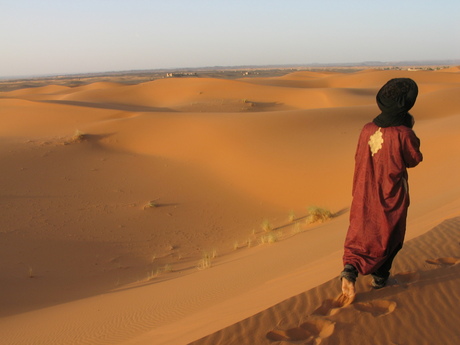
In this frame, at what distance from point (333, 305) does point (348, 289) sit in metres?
0.18

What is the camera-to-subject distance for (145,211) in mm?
10203

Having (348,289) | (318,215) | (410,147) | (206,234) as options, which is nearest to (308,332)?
(348,289)

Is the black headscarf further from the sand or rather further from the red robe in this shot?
the sand

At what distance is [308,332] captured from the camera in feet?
10.3

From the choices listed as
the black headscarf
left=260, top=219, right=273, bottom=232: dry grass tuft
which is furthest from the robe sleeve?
left=260, top=219, right=273, bottom=232: dry grass tuft

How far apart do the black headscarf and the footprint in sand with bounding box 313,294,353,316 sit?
1440 millimetres

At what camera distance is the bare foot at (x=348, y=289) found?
3.44 m

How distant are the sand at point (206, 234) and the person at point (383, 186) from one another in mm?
294

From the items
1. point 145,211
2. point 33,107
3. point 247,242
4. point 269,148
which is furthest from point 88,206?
point 33,107

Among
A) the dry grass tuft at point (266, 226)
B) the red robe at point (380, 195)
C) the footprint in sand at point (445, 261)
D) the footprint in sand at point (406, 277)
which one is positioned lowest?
the dry grass tuft at point (266, 226)

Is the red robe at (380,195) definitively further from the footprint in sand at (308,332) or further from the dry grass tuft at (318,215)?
the dry grass tuft at (318,215)

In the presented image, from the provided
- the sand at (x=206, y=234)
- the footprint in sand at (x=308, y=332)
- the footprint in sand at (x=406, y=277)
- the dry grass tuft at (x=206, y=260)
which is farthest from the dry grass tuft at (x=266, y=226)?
the footprint in sand at (x=308, y=332)

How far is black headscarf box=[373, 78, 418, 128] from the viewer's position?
3316 millimetres

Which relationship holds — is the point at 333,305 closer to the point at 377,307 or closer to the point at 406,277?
the point at 377,307
